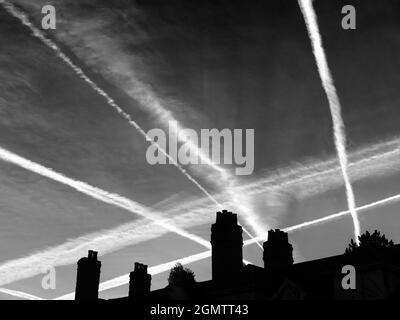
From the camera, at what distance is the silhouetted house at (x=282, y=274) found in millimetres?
23016

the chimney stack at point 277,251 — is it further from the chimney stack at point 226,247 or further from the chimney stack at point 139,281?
the chimney stack at point 139,281

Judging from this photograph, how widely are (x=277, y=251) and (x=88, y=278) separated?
47.6 ft

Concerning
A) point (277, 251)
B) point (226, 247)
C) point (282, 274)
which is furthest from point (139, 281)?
point (282, 274)

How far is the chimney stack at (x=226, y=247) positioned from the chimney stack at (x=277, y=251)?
2398 millimetres

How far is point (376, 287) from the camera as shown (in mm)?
22766

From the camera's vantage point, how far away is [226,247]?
29438 millimetres

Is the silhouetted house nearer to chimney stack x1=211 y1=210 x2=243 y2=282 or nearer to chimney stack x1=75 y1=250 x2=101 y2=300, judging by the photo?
chimney stack x1=211 y1=210 x2=243 y2=282

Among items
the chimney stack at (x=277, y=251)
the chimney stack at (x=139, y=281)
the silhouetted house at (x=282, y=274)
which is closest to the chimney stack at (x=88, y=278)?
the chimney stack at (x=139, y=281)

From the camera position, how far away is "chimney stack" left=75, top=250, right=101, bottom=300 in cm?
3644
